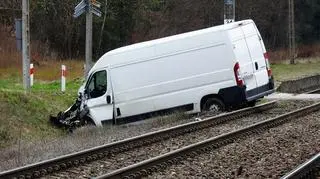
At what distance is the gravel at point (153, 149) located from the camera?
34.4 ft

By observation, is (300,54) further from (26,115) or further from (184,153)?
(184,153)

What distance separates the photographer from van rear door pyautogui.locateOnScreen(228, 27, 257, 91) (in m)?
18.2

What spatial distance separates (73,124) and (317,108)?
7205mm

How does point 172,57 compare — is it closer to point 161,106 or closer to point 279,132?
point 161,106

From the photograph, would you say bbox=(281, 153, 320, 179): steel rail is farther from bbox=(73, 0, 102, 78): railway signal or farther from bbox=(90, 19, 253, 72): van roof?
bbox=(73, 0, 102, 78): railway signal

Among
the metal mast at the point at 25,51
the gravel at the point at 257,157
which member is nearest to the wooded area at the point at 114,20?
the metal mast at the point at 25,51

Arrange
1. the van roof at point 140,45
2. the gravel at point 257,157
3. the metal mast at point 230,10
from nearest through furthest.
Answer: the gravel at point 257,157, the van roof at point 140,45, the metal mast at point 230,10

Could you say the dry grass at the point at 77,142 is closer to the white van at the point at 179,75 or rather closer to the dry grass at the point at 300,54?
the white van at the point at 179,75

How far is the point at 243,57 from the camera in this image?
18531 mm

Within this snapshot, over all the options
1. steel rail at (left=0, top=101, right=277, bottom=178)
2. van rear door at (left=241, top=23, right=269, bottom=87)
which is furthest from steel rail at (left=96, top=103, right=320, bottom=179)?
van rear door at (left=241, top=23, right=269, bottom=87)

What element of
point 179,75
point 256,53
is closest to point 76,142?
point 179,75

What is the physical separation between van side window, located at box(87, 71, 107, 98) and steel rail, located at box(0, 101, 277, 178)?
12.5ft

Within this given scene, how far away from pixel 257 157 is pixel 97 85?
9237 mm

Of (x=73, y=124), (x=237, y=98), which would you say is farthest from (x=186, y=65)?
(x=73, y=124)
